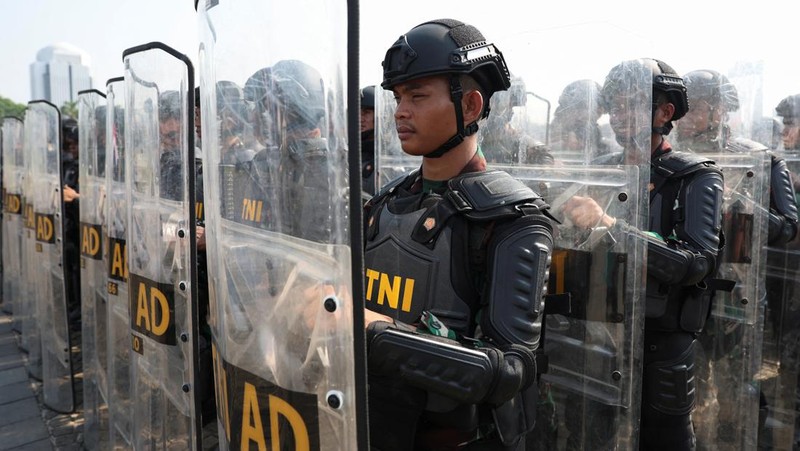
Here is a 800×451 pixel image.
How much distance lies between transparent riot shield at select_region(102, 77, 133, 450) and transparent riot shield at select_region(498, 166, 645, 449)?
77.6 inches

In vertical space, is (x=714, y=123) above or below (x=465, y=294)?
above

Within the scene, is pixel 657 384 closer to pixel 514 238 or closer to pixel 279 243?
pixel 514 238

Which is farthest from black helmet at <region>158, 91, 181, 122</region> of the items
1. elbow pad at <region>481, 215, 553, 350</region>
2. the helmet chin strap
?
elbow pad at <region>481, 215, 553, 350</region>

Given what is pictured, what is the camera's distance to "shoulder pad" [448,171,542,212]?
64.9 inches

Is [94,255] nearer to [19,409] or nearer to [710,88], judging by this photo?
[19,409]

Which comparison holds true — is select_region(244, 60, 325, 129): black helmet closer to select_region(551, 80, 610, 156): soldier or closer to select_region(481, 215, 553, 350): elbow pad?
select_region(481, 215, 553, 350): elbow pad

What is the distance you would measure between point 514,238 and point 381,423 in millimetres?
645

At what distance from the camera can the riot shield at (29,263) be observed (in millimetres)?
4953

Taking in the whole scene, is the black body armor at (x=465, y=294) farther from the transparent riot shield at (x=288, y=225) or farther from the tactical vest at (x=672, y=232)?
the tactical vest at (x=672, y=232)

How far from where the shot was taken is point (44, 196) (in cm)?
470

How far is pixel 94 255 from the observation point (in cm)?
370

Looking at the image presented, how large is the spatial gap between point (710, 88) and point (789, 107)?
1.27 metres

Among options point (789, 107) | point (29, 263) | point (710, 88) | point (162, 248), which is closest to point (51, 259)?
point (29, 263)

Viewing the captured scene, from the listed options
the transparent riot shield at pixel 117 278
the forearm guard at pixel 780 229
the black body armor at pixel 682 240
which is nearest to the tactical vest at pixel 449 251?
the black body armor at pixel 682 240
